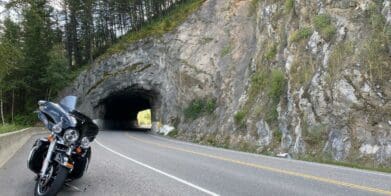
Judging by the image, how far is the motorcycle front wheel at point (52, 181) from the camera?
23.3 ft

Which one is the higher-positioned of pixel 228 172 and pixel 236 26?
pixel 236 26

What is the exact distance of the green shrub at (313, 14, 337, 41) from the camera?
19141 millimetres

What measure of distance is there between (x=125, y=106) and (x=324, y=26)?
2005 inches

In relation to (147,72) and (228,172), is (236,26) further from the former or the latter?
(228,172)

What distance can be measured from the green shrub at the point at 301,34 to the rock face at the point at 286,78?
5 cm

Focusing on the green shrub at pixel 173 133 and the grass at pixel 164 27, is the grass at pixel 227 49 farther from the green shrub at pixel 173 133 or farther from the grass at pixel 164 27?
the grass at pixel 164 27

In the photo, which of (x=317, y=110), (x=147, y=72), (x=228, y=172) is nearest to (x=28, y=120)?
(x=147, y=72)

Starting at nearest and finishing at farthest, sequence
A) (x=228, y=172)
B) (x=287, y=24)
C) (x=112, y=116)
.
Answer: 1. (x=228, y=172)
2. (x=287, y=24)
3. (x=112, y=116)

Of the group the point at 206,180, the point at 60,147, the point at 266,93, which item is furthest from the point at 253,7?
the point at 60,147

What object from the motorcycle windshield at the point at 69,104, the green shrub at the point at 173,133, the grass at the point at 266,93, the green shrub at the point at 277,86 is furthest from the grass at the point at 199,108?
the motorcycle windshield at the point at 69,104

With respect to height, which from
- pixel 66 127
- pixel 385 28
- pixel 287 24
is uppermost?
pixel 287 24

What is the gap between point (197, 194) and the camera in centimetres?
796

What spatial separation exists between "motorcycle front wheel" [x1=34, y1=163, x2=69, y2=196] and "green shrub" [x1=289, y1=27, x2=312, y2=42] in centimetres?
1624

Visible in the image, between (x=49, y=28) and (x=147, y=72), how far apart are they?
65.0 feet
